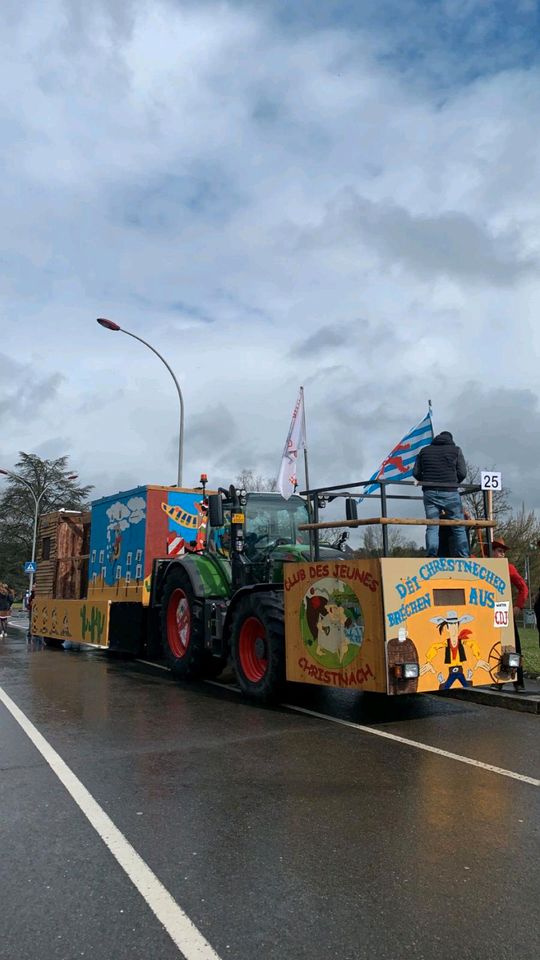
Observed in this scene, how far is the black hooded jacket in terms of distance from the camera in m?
7.83

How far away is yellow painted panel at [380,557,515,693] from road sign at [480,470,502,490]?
3.89 feet

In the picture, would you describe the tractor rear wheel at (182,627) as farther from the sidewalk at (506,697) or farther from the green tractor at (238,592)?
the sidewalk at (506,697)

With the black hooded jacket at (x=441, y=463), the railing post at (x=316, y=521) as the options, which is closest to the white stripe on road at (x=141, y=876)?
the railing post at (x=316, y=521)

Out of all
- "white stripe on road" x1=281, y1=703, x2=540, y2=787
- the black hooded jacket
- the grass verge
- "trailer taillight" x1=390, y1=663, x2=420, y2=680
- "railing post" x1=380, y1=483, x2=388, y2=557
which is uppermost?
the black hooded jacket

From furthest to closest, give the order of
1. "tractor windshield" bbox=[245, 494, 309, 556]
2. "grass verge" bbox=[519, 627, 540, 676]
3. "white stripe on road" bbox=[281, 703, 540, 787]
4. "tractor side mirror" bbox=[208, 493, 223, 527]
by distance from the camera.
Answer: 1. "grass verge" bbox=[519, 627, 540, 676]
2. "tractor windshield" bbox=[245, 494, 309, 556]
3. "tractor side mirror" bbox=[208, 493, 223, 527]
4. "white stripe on road" bbox=[281, 703, 540, 787]

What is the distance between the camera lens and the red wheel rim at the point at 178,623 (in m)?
10.6

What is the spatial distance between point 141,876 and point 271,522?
6733mm

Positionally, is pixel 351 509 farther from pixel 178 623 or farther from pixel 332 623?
pixel 178 623

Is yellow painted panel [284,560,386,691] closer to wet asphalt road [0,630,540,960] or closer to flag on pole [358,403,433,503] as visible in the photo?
wet asphalt road [0,630,540,960]

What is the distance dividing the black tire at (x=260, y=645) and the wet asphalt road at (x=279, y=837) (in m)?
0.51

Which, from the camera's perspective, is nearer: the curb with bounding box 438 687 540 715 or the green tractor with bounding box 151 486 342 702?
the curb with bounding box 438 687 540 715

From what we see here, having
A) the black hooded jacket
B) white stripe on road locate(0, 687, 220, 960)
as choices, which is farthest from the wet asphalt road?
the black hooded jacket

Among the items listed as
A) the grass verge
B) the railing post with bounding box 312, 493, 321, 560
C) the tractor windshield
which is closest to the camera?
the railing post with bounding box 312, 493, 321, 560

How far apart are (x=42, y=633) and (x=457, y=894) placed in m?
15.8
